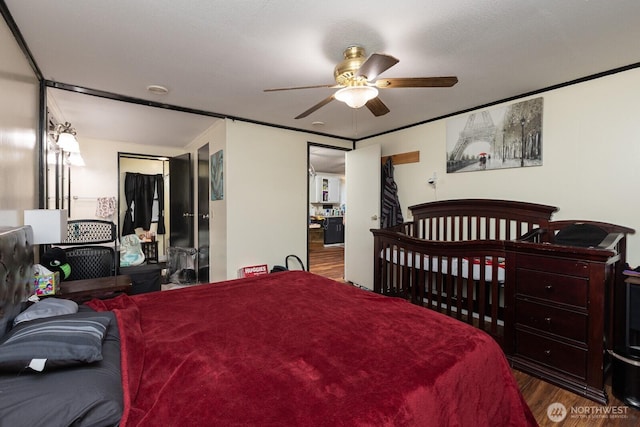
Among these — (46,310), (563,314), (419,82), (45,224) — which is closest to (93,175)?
(45,224)

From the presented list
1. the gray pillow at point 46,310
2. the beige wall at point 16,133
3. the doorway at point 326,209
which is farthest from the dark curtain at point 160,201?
the gray pillow at point 46,310

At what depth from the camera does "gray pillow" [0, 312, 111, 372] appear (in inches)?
32.2

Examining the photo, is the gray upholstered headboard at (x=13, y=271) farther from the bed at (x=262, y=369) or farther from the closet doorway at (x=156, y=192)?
the closet doorway at (x=156, y=192)

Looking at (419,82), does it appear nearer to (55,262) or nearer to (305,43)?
(305,43)

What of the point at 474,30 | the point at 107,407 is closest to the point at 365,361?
the point at 107,407

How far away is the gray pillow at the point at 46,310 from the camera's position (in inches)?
48.8

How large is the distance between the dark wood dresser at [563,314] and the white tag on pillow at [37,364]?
2.63 metres

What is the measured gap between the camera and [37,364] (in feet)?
2.69

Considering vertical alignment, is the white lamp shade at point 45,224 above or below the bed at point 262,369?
above

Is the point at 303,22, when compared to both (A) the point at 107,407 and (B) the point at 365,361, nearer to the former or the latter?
(B) the point at 365,361

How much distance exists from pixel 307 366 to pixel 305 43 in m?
1.91

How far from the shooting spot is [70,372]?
0.85m

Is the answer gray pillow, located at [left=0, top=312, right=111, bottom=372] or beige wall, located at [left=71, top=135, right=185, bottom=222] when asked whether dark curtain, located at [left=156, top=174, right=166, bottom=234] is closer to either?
beige wall, located at [left=71, top=135, right=185, bottom=222]

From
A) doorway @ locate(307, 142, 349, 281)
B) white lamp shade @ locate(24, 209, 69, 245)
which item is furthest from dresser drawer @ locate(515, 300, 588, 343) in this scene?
doorway @ locate(307, 142, 349, 281)
